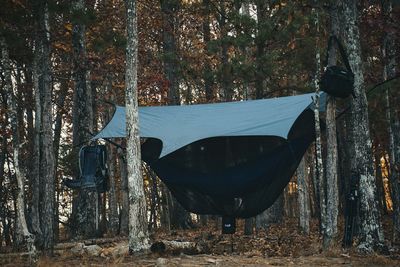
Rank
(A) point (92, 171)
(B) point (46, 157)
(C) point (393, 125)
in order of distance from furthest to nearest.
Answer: (C) point (393, 125) < (A) point (92, 171) < (B) point (46, 157)

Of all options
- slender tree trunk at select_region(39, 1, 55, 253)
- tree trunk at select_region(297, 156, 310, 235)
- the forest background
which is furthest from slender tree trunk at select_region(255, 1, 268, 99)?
slender tree trunk at select_region(39, 1, 55, 253)

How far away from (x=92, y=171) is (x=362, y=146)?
4102 mm

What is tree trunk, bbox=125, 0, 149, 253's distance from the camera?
6.18 metres

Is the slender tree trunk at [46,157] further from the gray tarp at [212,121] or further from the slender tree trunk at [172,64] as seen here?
the slender tree trunk at [172,64]

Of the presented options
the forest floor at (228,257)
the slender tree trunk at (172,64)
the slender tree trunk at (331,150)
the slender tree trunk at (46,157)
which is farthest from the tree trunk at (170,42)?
the forest floor at (228,257)

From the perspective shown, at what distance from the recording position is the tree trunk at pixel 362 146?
6320mm

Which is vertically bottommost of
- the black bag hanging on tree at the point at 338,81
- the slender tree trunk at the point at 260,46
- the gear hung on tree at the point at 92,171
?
the gear hung on tree at the point at 92,171

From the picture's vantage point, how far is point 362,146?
6.44 m

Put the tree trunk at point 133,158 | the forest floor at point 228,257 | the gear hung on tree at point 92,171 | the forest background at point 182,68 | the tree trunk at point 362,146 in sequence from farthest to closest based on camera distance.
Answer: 1. the gear hung on tree at point 92,171
2. the forest background at point 182,68
3. the tree trunk at point 362,146
4. the tree trunk at point 133,158
5. the forest floor at point 228,257

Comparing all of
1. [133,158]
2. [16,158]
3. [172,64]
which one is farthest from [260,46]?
[16,158]

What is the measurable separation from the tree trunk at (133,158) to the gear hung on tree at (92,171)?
1413mm

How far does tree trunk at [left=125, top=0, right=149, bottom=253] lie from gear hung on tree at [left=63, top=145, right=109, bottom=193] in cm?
141

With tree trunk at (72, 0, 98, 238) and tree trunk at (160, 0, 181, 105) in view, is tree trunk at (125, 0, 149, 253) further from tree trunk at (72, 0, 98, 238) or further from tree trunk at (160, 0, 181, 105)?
tree trunk at (160, 0, 181, 105)

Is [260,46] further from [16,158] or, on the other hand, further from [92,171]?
[16,158]
